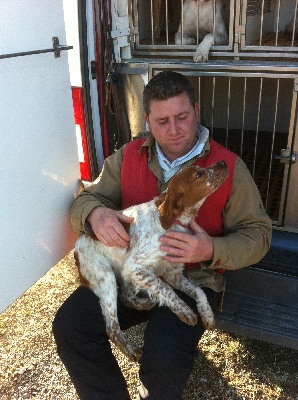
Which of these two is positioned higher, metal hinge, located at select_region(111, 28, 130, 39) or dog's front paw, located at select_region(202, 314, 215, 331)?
metal hinge, located at select_region(111, 28, 130, 39)

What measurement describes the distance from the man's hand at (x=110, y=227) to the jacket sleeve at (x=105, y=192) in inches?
6.6

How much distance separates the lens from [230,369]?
2.98 m

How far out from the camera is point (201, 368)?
301 centimetres

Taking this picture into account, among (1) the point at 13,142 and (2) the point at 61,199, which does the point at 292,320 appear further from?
(1) the point at 13,142

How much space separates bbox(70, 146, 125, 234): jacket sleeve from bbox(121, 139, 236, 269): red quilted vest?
8 centimetres

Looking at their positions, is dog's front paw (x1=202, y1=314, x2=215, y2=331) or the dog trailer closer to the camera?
dog's front paw (x1=202, y1=314, x2=215, y2=331)

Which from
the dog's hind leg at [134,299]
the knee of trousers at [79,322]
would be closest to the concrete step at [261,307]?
the dog's hind leg at [134,299]

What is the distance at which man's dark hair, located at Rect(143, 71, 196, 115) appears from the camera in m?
2.46

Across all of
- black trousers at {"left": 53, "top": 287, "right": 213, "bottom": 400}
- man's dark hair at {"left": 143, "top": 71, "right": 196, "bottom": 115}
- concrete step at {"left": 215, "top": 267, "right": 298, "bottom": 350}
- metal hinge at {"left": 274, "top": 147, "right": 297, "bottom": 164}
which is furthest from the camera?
metal hinge at {"left": 274, "top": 147, "right": 297, "bottom": 164}

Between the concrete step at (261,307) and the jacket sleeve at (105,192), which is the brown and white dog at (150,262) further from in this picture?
the concrete step at (261,307)

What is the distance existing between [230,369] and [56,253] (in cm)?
139

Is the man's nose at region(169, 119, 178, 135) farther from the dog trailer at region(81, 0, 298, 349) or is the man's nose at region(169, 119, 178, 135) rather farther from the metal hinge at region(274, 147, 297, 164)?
the metal hinge at region(274, 147, 297, 164)

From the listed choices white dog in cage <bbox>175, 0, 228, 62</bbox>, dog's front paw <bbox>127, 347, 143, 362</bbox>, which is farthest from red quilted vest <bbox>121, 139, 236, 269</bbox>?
white dog in cage <bbox>175, 0, 228, 62</bbox>

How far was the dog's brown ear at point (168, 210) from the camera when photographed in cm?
230
